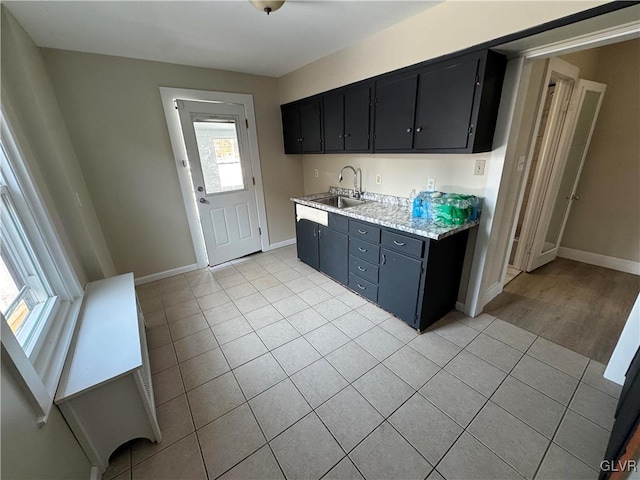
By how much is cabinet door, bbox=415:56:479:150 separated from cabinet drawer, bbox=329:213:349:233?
910mm

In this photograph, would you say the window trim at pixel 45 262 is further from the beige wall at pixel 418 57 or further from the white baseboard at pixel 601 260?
the white baseboard at pixel 601 260

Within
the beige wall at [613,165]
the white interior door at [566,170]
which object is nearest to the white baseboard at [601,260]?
the beige wall at [613,165]

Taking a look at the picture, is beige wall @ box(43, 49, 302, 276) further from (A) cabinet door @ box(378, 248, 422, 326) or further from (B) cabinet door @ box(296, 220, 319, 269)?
(A) cabinet door @ box(378, 248, 422, 326)

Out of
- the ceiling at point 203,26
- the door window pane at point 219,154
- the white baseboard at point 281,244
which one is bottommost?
the white baseboard at point 281,244

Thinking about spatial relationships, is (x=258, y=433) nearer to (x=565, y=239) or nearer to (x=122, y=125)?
(x=122, y=125)

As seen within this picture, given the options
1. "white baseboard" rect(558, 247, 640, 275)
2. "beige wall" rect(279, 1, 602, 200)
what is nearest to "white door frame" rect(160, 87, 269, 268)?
"beige wall" rect(279, 1, 602, 200)

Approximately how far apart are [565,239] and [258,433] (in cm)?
413

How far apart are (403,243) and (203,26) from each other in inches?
89.5

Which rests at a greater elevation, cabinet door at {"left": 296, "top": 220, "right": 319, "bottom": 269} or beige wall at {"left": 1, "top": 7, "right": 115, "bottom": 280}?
beige wall at {"left": 1, "top": 7, "right": 115, "bottom": 280}

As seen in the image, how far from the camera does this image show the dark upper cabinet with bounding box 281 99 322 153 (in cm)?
301

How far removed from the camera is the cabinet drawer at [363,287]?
95.4 inches

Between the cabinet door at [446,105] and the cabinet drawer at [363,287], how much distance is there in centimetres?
129

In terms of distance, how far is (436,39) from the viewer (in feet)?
6.02

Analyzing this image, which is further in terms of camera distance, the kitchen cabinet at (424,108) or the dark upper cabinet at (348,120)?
the dark upper cabinet at (348,120)
